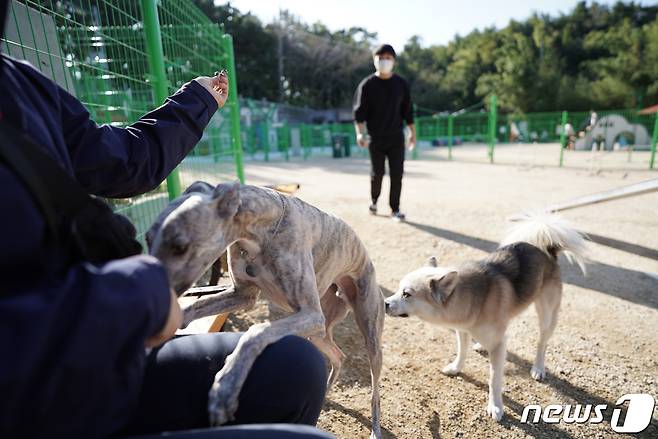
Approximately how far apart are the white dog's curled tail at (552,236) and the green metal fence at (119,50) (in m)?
3.00

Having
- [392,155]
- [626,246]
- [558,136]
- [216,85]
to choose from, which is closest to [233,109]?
[392,155]

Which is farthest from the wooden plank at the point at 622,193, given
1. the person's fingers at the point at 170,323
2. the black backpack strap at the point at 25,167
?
the black backpack strap at the point at 25,167

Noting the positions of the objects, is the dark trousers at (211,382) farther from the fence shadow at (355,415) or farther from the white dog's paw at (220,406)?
the fence shadow at (355,415)

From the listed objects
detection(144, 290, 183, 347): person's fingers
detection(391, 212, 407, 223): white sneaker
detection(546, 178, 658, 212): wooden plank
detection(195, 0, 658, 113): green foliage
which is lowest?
detection(391, 212, 407, 223): white sneaker

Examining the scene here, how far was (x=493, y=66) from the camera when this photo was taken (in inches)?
Result: 2034

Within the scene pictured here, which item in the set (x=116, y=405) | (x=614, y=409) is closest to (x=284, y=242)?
(x=116, y=405)

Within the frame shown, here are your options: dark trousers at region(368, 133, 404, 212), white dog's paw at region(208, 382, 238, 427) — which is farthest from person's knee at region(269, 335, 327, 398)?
dark trousers at region(368, 133, 404, 212)

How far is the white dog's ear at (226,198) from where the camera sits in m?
1.48

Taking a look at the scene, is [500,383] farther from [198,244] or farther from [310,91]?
[310,91]

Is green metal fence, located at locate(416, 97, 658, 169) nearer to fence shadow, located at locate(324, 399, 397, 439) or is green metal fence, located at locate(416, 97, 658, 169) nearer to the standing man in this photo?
the standing man

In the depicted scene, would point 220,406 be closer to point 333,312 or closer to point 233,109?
point 333,312

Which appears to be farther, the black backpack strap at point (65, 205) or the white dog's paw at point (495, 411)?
the white dog's paw at point (495, 411)

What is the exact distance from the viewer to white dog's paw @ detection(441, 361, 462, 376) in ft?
9.25

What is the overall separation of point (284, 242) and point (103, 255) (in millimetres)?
771
